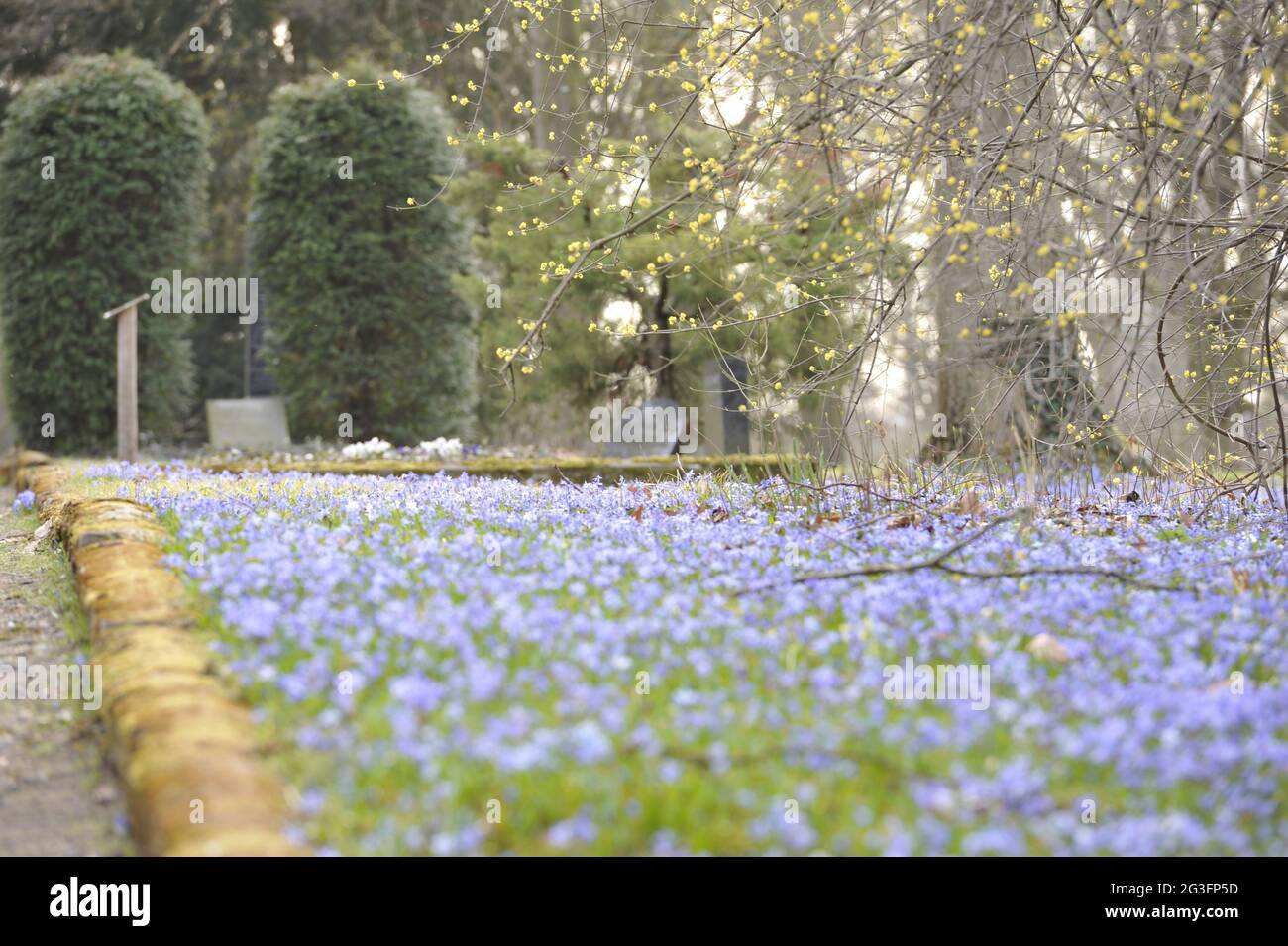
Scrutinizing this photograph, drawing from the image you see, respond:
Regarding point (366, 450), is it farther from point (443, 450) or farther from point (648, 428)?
point (648, 428)

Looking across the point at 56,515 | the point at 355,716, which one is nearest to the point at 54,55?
the point at 56,515

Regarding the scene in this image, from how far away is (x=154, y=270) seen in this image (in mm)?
12445

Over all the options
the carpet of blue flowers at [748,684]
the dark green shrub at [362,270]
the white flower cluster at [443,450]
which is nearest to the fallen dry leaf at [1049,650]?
the carpet of blue flowers at [748,684]

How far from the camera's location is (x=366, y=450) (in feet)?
33.3

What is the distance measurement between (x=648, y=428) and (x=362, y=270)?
3.63 m

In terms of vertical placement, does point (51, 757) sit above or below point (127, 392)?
below

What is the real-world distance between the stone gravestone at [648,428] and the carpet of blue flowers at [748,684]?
20.7 ft

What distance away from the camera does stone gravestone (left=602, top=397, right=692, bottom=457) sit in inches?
419

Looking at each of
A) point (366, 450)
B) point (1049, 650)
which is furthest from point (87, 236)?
point (1049, 650)

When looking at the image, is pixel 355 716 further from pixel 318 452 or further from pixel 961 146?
pixel 318 452

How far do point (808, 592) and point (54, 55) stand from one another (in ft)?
57.8

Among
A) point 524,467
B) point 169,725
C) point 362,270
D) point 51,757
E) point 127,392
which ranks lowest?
point 51,757

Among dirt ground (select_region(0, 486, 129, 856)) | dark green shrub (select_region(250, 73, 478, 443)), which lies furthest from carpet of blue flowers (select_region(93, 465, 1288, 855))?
dark green shrub (select_region(250, 73, 478, 443))

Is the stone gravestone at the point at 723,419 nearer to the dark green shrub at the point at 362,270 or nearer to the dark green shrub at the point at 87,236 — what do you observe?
the dark green shrub at the point at 362,270
